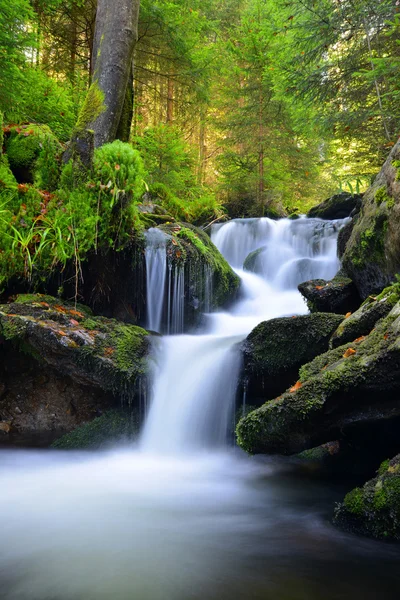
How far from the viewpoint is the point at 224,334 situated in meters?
6.73

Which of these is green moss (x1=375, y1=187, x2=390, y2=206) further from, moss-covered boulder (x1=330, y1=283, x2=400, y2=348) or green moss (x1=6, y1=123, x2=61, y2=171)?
green moss (x1=6, y1=123, x2=61, y2=171)

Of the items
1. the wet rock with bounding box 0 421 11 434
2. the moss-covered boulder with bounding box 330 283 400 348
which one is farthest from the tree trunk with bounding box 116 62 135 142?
the moss-covered boulder with bounding box 330 283 400 348

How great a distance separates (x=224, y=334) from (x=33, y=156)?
12.7 feet

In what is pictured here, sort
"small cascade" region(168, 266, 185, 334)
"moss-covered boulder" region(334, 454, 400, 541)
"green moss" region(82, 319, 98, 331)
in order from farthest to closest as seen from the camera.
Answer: "small cascade" region(168, 266, 185, 334)
"green moss" region(82, 319, 98, 331)
"moss-covered boulder" region(334, 454, 400, 541)

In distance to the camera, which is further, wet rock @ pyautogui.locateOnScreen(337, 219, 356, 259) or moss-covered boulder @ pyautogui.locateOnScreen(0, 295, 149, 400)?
wet rock @ pyautogui.locateOnScreen(337, 219, 356, 259)

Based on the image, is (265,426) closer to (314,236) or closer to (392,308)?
(392,308)

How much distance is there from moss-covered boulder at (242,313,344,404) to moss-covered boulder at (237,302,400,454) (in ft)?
4.17

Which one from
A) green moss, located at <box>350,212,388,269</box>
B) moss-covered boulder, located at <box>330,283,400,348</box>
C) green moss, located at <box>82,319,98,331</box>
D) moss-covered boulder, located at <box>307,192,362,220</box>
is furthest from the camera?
moss-covered boulder, located at <box>307,192,362,220</box>

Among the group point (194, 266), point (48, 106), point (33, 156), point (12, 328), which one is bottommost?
point (12, 328)

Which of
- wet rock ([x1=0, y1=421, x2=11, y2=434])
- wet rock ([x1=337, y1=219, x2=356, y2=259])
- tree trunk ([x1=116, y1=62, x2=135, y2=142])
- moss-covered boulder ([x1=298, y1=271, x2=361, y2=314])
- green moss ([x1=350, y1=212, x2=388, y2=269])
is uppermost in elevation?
tree trunk ([x1=116, y1=62, x2=135, y2=142])

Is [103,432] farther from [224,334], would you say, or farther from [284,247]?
[284,247]

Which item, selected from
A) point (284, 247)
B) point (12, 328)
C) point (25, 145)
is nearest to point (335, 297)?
point (12, 328)

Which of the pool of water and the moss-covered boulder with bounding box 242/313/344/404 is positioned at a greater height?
the moss-covered boulder with bounding box 242/313/344/404

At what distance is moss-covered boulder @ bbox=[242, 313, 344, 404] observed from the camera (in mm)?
4312
